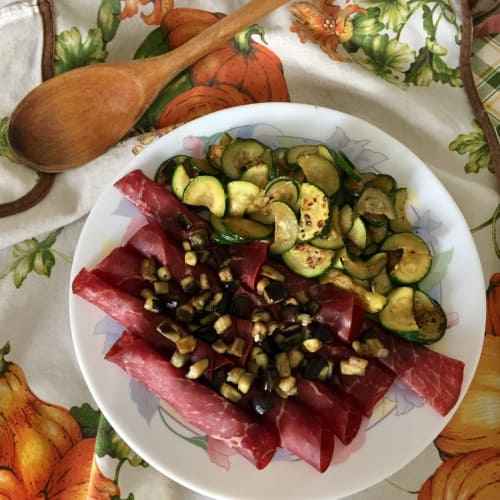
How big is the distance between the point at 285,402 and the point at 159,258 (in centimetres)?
44

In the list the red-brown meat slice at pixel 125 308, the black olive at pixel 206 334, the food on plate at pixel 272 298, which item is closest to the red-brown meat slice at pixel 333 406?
the food on plate at pixel 272 298

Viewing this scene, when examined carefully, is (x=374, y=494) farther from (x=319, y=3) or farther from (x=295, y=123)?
(x=319, y=3)

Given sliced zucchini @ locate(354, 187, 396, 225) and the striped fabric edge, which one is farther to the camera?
the striped fabric edge

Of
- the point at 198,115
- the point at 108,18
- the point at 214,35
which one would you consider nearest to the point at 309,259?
the point at 198,115

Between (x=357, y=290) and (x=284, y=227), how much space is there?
22 centimetres

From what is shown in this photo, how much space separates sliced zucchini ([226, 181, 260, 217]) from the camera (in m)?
1.36

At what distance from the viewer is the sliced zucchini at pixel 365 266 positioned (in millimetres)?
1337

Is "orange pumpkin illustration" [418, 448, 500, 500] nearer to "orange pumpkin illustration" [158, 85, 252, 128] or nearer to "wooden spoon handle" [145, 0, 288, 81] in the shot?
"orange pumpkin illustration" [158, 85, 252, 128]

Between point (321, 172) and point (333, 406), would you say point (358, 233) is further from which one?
point (333, 406)

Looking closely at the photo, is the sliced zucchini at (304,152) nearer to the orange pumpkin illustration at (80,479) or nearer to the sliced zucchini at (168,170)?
the sliced zucchini at (168,170)

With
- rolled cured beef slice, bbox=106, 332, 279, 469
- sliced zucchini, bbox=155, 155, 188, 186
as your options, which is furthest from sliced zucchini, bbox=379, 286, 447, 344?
sliced zucchini, bbox=155, 155, 188, 186

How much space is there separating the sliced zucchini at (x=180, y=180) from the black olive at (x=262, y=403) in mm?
509

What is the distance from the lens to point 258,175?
138 cm

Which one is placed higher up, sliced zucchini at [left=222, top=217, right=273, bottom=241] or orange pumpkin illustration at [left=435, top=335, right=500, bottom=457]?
sliced zucchini at [left=222, top=217, right=273, bottom=241]
